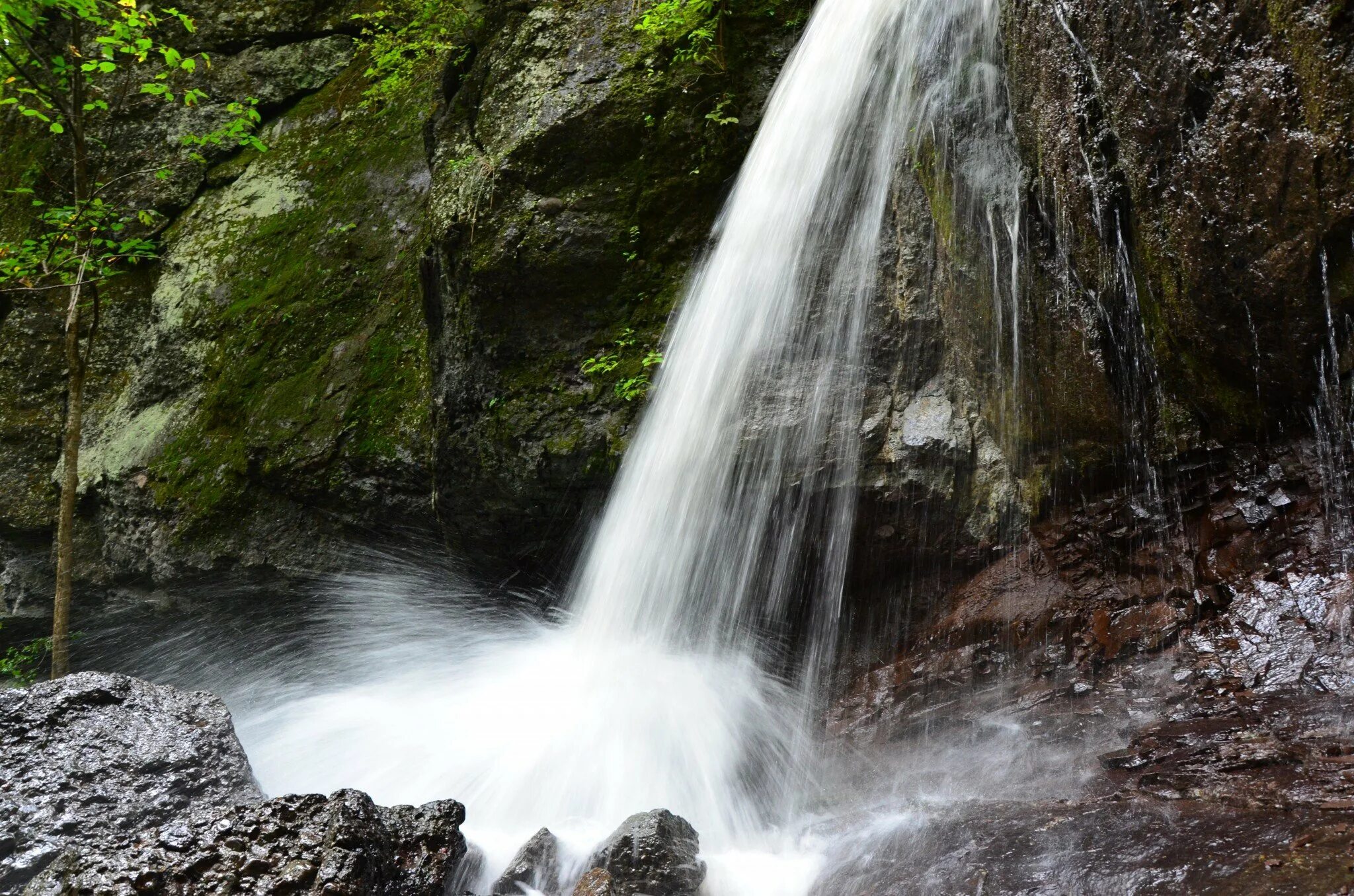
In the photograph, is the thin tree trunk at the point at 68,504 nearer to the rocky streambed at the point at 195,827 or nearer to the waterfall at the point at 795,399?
the rocky streambed at the point at 195,827

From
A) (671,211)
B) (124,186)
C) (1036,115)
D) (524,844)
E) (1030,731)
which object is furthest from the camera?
(124,186)

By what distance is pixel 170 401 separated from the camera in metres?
8.34

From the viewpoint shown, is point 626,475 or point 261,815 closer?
point 261,815

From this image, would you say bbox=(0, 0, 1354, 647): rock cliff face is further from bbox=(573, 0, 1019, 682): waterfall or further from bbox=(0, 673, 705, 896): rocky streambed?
bbox=(0, 673, 705, 896): rocky streambed

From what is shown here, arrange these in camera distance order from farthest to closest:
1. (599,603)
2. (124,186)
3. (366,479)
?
(124,186)
(366,479)
(599,603)

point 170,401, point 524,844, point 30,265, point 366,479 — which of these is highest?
point 30,265

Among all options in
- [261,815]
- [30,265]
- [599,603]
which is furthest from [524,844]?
[30,265]

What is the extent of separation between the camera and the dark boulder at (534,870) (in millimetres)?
3379

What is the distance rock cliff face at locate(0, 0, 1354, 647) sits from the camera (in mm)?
3398

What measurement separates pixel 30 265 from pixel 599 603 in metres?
5.33

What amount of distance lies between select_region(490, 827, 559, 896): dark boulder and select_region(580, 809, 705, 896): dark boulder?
0.67 feet

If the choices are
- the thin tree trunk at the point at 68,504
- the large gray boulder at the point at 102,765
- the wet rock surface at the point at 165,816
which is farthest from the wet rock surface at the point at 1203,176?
the thin tree trunk at the point at 68,504

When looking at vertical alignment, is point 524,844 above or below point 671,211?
below

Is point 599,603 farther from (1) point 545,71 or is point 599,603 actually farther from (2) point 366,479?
(1) point 545,71
